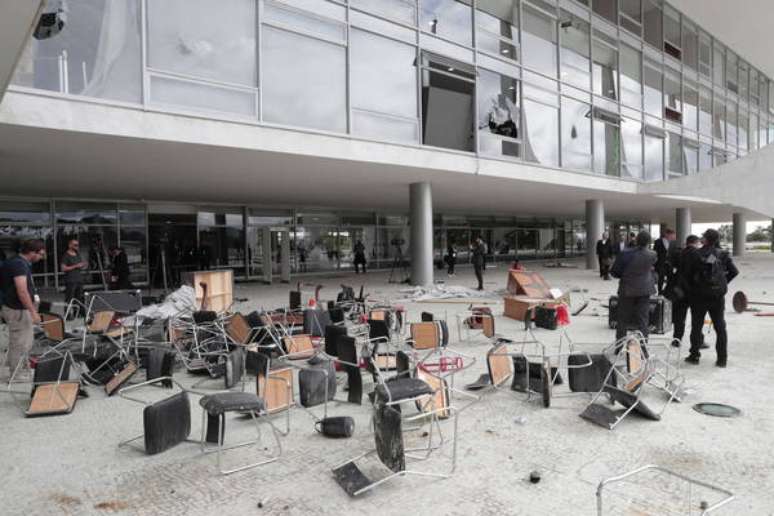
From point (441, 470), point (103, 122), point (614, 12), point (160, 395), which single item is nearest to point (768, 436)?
point (441, 470)

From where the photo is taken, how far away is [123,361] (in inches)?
225

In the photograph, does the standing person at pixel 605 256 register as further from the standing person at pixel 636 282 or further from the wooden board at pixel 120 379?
the wooden board at pixel 120 379

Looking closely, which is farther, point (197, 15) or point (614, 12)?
point (614, 12)

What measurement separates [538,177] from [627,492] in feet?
47.6

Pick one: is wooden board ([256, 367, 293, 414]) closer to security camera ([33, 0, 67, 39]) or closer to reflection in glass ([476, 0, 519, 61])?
security camera ([33, 0, 67, 39])

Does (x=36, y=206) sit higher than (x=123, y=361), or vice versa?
(x=36, y=206)

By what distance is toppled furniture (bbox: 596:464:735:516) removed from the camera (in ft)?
9.18

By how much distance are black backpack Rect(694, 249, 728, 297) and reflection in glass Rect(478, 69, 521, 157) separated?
33.1 ft

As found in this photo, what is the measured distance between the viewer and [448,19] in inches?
576

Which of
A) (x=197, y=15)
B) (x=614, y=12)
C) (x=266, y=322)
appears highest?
(x=614, y=12)

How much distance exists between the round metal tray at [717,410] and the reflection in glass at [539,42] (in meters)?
14.8

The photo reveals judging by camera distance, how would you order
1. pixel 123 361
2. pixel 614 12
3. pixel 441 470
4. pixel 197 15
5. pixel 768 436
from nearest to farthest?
pixel 441 470 → pixel 768 436 → pixel 123 361 → pixel 197 15 → pixel 614 12

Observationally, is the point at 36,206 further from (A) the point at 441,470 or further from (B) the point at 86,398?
(A) the point at 441,470

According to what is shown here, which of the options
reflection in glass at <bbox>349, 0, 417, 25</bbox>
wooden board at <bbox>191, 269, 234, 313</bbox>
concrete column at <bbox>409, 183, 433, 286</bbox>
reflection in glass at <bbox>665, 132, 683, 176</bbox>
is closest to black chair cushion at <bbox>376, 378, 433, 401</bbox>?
wooden board at <bbox>191, 269, 234, 313</bbox>
